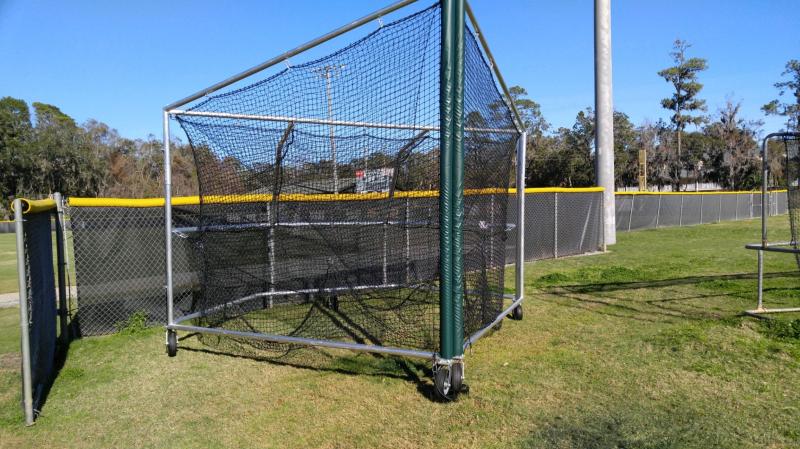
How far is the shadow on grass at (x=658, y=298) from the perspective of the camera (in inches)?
238

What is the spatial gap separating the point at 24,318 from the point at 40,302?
3.10 ft

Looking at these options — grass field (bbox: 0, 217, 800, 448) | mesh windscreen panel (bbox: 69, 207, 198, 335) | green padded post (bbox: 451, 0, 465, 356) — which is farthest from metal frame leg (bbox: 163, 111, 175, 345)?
green padded post (bbox: 451, 0, 465, 356)

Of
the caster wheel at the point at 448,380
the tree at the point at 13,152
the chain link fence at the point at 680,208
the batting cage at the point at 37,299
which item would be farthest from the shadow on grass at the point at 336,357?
the tree at the point at 13,152

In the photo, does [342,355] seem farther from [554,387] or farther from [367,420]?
[554,387]

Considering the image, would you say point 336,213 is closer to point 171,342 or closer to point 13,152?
point 171,342

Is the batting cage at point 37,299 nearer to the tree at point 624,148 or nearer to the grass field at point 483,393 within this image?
the grass field at point 483,393

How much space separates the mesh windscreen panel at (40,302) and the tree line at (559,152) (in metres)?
41.5

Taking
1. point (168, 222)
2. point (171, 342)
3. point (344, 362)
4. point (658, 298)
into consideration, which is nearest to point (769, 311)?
point (658, 298)

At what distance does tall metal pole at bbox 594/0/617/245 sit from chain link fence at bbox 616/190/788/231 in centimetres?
532

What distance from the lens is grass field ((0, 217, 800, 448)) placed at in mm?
3188

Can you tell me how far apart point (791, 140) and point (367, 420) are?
18.6 feet

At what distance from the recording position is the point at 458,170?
3619mm

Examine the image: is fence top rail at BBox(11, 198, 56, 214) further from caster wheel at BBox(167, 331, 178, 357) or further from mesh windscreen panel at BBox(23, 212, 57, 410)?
caster wheel at BBox(167, 331, 178, 357)

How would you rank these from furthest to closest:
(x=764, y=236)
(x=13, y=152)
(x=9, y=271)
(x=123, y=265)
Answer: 1. (x=13, y=152)
2. (x=9, y=271)
3. (x=123, y=265)
4. (x=764, y=236)
